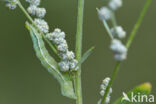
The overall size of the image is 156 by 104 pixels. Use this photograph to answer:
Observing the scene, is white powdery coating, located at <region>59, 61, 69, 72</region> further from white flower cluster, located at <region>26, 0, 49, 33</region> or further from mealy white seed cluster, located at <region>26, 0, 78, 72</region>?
white flower cluster, located at <region>26, 0, 49, 33</region>

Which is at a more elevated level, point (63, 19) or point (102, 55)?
point (63, 19)

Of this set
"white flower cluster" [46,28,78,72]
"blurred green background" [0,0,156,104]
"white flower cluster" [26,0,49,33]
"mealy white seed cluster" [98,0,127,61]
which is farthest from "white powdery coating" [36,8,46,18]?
"blurred green background" [0,0,156,104]

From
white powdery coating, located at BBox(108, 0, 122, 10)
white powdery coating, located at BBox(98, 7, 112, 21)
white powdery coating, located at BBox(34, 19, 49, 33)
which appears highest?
white powdery coating, located at BBox(34, 19, 49, 33)

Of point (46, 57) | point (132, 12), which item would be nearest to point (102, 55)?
point (132, 12)

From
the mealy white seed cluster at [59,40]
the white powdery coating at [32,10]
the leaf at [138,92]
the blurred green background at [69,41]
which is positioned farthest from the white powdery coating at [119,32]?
the blurred green background at [69,41]

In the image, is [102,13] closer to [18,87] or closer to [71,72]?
[71,72]

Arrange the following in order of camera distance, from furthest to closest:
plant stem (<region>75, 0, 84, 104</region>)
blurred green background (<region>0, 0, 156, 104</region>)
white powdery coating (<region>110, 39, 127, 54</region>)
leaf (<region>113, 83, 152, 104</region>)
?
blurred green background (<region>0, 0, 156, 104</region>) < plant stem (<region>75, 0, 84, 104</region>) < leaf (<region>113, 83, 152, 104</region>) < white powdery coating (<region>110, 39, 127, 54</region>)
